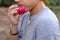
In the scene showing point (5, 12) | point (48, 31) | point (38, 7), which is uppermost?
point (38, 7)

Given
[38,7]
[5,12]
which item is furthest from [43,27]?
[5,12]

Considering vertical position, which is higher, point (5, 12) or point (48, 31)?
point (48, 31)

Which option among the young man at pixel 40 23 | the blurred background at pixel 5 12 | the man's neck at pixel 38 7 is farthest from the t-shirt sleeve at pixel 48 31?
the blurred background at pixel 5 12

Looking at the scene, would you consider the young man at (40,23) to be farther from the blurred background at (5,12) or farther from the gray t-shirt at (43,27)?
the blurred background at (5,12)

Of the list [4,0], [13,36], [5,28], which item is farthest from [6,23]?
[13,36]

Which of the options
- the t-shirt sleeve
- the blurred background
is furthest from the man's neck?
the blurred background

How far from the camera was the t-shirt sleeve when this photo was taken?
1.76 m

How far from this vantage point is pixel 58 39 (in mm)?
1784

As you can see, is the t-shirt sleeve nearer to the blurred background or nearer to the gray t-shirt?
the gray t-shirt

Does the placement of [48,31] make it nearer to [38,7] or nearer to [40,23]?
[40,23]

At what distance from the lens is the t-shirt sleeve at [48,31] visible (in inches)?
69.2

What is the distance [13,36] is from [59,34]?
2.33 ft

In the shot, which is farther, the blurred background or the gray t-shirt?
the blurred background

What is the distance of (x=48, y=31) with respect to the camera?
1761 mm
